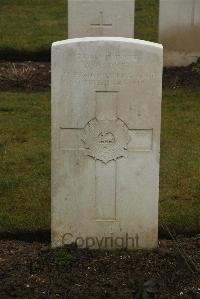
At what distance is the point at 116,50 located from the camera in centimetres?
437

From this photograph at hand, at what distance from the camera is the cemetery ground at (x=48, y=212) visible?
14.1 feet

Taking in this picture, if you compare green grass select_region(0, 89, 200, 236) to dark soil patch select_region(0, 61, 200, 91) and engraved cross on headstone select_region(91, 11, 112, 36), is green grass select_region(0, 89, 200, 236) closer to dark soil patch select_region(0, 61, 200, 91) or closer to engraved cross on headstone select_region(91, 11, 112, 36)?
dark soil patch select_region(0, 61, 200, 91)

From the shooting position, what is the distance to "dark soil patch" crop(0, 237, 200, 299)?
13.9 ft

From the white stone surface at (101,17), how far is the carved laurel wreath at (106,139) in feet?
17.7

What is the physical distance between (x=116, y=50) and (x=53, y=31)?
7997mm

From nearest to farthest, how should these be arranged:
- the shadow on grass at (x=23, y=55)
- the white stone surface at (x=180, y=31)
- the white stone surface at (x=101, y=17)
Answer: the white stone surface at (x=101, y=17), the white stone surface at (x=180, y=31), the shadow on grass at (x=23, y=55)

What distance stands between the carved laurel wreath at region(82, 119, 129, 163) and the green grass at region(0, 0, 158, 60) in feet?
21.6

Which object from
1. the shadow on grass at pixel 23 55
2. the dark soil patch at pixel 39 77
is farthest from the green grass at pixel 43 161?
the shadow on grass at pixel 23 55

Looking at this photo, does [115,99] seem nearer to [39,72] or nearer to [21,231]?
[21,231]

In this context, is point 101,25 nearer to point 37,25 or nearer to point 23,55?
point 23,55

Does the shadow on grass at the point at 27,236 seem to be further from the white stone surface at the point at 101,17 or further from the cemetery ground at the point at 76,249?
the white stone surface at the point at 101,17

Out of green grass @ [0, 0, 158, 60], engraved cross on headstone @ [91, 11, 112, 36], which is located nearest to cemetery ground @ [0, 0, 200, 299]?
green grass @ [0, 0, 158, 60]

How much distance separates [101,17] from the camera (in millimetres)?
9797

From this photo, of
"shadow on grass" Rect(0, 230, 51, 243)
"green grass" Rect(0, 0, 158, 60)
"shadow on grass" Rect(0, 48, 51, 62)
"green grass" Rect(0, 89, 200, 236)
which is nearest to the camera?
"shadow on grass" Rect(0, 230, 51, 243)
